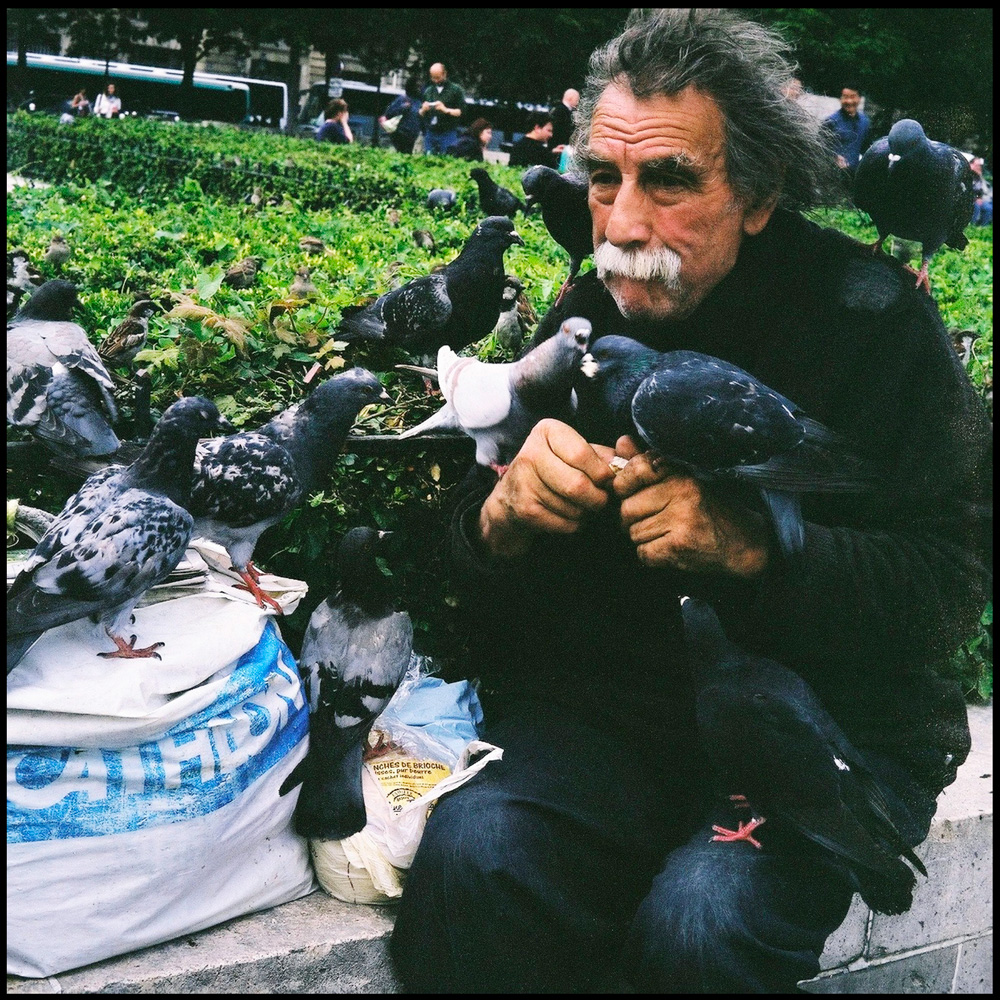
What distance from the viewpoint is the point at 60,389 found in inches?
105

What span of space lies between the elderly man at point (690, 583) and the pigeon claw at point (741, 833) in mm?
27

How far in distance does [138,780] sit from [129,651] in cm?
27

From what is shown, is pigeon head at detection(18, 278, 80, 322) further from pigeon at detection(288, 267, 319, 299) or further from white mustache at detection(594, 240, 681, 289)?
white mustache at detection(594, 240, 681, 289)

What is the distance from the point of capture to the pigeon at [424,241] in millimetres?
5760

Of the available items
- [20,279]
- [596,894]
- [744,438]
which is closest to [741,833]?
[596,894]

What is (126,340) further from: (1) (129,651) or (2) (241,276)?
(1) (129,651)

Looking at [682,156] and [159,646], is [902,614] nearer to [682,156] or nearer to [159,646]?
[682,156]

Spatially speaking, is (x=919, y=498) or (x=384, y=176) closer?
(x=919, y=498)

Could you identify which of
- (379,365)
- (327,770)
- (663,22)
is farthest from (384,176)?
(327,770)

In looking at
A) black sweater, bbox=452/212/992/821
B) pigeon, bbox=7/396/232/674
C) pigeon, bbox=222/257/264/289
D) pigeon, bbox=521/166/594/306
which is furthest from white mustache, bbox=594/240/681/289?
pigeon, bbox=222/257/264/289

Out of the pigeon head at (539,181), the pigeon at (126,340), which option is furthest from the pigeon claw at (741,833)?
the pigeon head at (539,181)

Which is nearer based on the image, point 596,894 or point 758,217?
point 596,894

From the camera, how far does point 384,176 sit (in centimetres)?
1055

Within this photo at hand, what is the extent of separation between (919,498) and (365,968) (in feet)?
5.63
